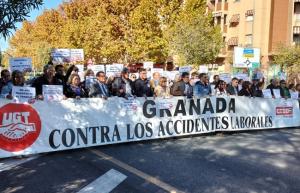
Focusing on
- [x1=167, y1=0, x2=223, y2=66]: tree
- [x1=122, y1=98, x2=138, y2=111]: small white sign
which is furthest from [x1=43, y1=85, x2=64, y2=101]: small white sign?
[x1=167, y1=0, x2=223, y2=66]: tree

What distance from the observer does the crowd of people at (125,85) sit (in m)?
11.5

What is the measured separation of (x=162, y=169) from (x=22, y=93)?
335 centimetres

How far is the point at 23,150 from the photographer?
10.5 metres

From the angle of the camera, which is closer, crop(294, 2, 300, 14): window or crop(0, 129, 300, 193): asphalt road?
crop(0, 129, 300, 193): asphalt road

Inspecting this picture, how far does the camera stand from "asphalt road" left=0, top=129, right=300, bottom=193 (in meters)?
7.86

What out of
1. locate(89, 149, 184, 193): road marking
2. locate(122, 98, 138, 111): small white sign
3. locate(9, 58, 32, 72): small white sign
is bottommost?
locate(89, 149, 184, 193): road marking

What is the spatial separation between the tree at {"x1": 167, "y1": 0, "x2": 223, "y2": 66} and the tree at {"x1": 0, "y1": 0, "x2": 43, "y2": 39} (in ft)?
126

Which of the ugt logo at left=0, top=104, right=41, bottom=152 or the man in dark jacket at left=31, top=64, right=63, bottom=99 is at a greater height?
the man in dark jacket at left=31, top=64, right=63, bottom=99

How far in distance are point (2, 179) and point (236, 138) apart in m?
7.10

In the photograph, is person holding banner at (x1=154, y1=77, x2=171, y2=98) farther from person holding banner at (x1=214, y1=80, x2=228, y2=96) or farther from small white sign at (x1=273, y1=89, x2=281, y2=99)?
small white sign at (x1=273, y1=89, x2=281, y2=99)

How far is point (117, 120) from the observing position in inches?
481

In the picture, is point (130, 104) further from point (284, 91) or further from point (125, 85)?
point (284, 91)

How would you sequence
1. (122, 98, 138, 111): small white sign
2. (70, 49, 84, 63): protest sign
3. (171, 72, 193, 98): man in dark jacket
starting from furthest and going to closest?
(171, 72, 193, 98): man in dark jacket < (70, 49, 84, 63): protest sign < (122, 98, 138, 111): small white sign

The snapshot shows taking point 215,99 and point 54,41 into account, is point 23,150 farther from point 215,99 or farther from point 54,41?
point 54,41
